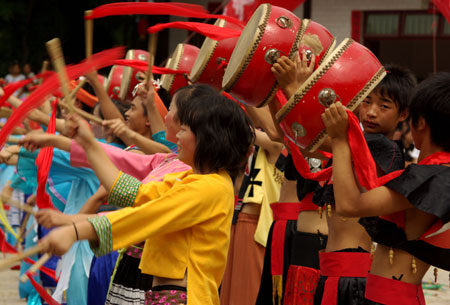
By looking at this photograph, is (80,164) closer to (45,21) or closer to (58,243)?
(58,243)

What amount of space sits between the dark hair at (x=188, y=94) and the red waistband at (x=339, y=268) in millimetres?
898

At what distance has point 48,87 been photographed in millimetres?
2473

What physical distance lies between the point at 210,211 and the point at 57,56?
2.30 feet

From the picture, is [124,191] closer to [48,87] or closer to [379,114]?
[48,87]

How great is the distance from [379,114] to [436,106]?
2.39 feet

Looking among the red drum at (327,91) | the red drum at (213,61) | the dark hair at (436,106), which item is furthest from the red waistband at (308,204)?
the dark hair at (436,106)

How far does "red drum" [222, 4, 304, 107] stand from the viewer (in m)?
2.70

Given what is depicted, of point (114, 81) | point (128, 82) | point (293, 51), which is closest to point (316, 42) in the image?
point (293, 51)

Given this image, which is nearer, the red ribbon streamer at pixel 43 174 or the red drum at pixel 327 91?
the red drum at pixel 327 91

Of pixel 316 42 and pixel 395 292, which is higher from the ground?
pixel 316 42

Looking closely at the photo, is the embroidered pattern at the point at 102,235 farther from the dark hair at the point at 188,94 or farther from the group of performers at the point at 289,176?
the dark hair at the point at 188,94

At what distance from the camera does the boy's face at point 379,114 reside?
320 centimetres

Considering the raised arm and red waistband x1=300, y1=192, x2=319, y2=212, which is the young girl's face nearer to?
the raised arm

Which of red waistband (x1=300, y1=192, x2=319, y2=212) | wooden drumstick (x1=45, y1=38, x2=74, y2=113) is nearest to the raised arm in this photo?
wooden drumstick (x1=45, y1=38, x2=74, y2=113)
